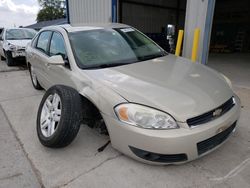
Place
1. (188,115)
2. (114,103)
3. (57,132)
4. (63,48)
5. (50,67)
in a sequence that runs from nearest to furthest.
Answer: (188,115) → (114,103) → (57,132) → (63,48) → (50,67)

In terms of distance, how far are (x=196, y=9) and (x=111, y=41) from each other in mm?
2969

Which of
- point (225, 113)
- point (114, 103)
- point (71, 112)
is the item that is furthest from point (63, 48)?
point (225, 113)

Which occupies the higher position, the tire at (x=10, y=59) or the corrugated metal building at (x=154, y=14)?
the corrugated metal building at (x=154, y=14)

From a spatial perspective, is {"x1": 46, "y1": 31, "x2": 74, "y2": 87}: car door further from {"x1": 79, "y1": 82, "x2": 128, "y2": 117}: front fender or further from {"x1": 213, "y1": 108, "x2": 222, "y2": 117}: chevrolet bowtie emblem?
{"x1": 213, "y1": 108, "x2": 222, "y2": 117}: chevrolet bowtie emblem

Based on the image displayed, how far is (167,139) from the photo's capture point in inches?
81.2

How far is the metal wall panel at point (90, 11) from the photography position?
7809 mm

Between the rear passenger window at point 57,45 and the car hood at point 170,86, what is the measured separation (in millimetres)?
878

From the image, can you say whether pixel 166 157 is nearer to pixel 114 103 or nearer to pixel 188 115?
pixel 188 115

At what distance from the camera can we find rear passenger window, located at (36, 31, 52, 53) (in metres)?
4.17

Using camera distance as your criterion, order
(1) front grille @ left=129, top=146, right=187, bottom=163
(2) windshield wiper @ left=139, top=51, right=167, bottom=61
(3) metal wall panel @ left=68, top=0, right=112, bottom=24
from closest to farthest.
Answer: (1) front grille @ left=129, top=146, right=187, bottom=163, (2) windshield wiper @ left=139, top=51, right=167, bottom=61, (3) metal wall panel @ left=68, top=0, right=112, bottom=24

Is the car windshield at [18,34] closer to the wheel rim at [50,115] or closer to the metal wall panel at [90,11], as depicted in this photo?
the metal wall panel at [90,11]

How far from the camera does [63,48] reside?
3.37m

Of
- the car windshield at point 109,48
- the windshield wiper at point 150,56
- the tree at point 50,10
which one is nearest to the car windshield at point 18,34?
the car windshield at point 109,48

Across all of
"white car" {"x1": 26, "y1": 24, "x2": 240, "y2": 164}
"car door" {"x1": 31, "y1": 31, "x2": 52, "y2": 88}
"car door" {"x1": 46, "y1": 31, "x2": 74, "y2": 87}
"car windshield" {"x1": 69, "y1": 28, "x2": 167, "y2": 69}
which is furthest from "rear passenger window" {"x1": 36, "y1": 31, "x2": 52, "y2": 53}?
"car windshield" {"x1": 69, "y1": 28, "x2": 167, "y2": 69}
